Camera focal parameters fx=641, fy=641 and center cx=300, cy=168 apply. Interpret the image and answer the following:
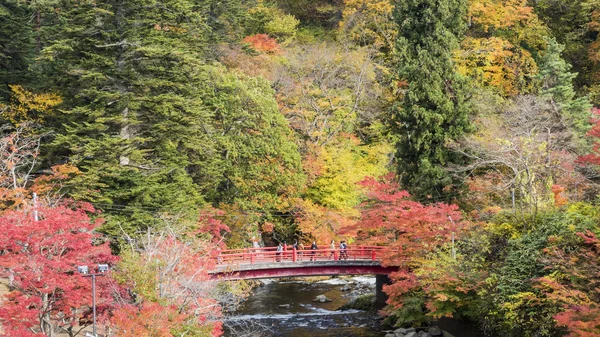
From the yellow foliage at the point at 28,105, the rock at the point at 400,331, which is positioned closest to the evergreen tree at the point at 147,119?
the yellow foliage at the point at 28,105

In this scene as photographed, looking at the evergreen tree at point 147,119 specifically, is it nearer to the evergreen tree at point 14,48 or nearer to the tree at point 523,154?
the evergreen tree at point 14,48

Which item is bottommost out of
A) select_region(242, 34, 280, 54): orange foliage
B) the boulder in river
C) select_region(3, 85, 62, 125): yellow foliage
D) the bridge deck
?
the boulder in river

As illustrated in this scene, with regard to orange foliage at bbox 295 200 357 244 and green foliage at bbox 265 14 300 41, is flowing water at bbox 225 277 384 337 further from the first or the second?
green foliage at bbox 265 14 300 41

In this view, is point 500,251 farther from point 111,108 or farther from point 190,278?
point 111,108

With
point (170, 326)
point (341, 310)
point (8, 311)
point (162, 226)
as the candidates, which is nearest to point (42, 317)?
point (8, 311)

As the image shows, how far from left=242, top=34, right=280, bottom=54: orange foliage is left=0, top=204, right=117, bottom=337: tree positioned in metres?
31.2

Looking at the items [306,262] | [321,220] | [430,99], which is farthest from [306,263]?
[430,99]

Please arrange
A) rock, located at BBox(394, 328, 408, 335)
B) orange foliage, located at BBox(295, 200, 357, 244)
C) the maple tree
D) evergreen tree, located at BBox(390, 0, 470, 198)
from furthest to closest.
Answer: orange foliage, located at BBox(295, 200, 357, 244), evergreen tree, located at BBox(390, 0, 470, 198), rock, located at BBox(394, 328, 408, 335), the maple tree

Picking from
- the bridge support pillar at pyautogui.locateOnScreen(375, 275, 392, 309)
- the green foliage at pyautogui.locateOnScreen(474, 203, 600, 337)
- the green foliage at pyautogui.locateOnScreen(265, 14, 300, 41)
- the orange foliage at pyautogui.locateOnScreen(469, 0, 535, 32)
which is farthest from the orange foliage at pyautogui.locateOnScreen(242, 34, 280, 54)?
the green foliage at pyautogui.locateOnScreen(474, 203, 600, 337)

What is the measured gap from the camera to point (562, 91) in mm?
41938

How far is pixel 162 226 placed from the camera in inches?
1107

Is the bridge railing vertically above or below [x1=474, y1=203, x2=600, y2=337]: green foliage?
below

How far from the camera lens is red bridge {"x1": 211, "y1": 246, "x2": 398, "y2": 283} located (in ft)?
103

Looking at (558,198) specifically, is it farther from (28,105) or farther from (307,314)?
(28,105)
